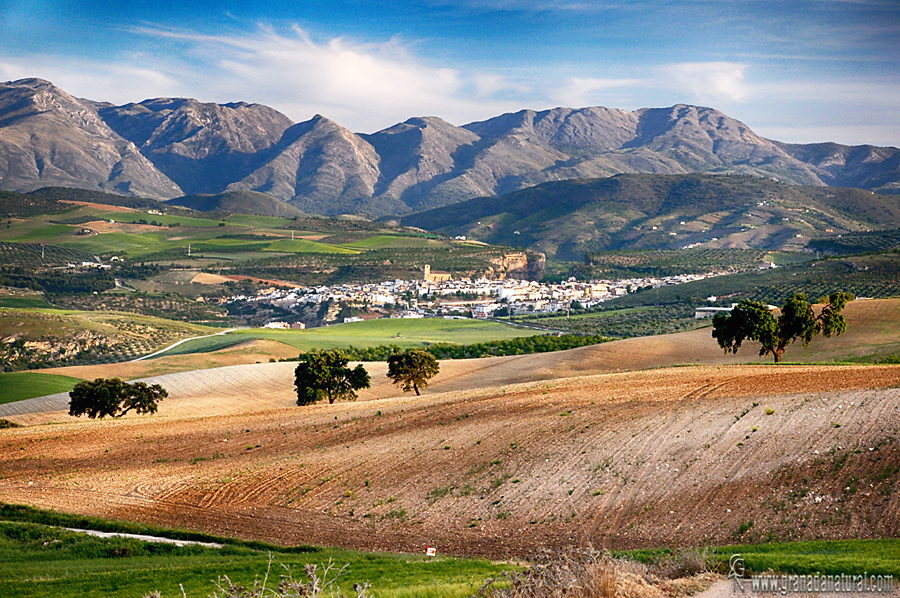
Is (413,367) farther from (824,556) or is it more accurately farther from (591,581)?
(591,581)

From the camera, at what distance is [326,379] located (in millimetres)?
54938

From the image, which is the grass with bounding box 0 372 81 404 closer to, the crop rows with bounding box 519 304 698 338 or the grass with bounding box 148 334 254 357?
the grass with bounding box 148 334 254 357

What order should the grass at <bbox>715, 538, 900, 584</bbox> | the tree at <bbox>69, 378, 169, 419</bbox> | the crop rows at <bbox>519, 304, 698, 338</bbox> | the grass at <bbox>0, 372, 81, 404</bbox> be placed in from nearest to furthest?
1. the grass at <bbox>715, 538, 900, 584</bbox>
2. the tree at <bbox>69, 378, 169, 419</bbox>
3. the grass at <bbox>0, 372, 81, 404</bbox>
4. the crop rows at <bbox>519, 304, 698, 338</bbox>

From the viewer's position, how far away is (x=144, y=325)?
11212 cm

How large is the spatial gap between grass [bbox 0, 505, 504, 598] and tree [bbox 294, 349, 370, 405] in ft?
110

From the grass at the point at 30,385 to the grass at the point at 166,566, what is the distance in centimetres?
4769

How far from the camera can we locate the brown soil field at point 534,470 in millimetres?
18953

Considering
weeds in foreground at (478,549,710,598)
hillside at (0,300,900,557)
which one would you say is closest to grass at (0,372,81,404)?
hillside at (0,300,900,557)

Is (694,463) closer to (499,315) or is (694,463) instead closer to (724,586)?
(724,586)

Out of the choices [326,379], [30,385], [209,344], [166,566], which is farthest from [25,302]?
[166,566]

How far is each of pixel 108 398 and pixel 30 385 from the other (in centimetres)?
1955

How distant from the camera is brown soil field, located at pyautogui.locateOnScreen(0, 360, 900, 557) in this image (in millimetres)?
18953

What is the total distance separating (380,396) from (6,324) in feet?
205

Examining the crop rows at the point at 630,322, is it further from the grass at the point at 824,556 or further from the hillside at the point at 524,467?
the grass at the point at 824,556
